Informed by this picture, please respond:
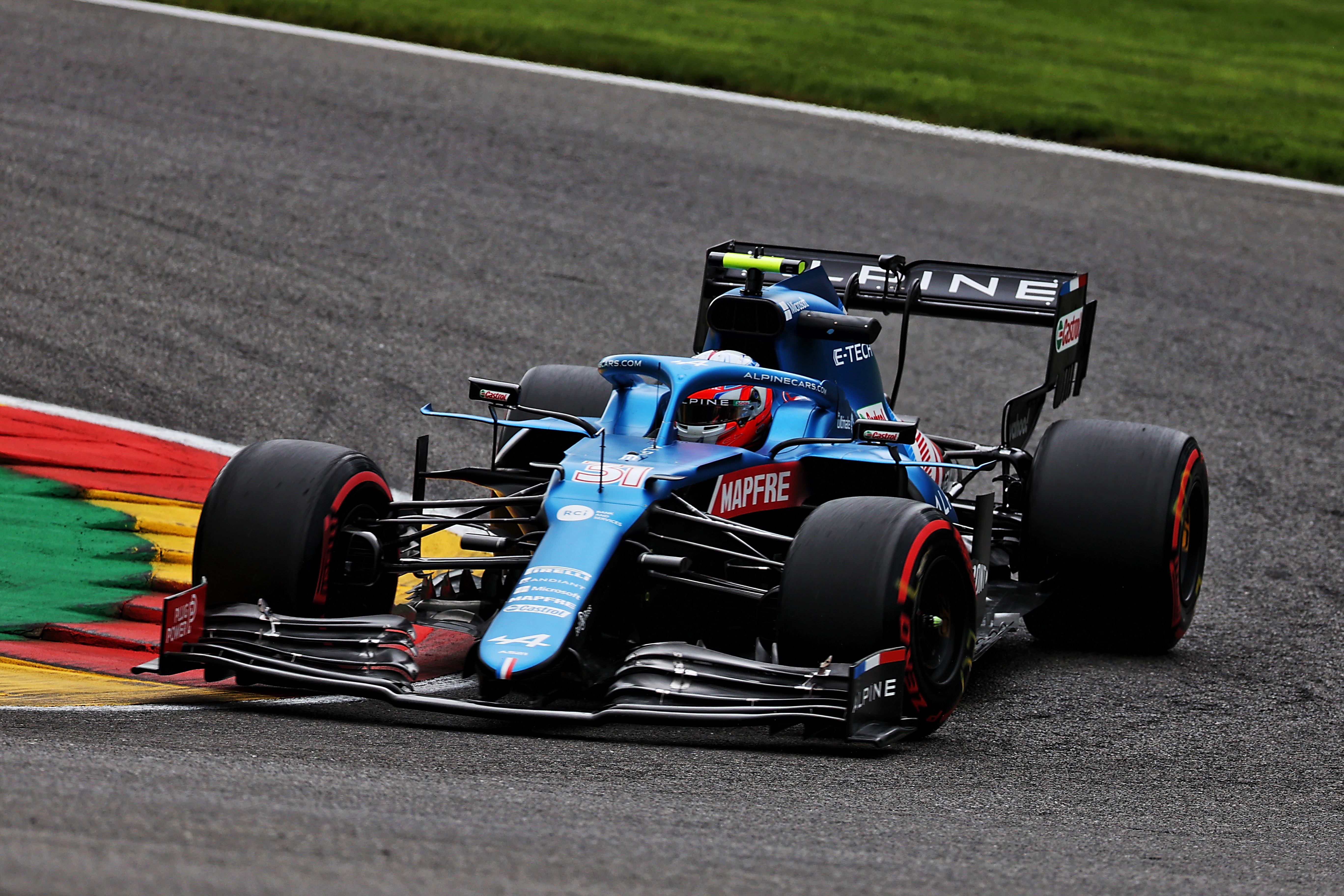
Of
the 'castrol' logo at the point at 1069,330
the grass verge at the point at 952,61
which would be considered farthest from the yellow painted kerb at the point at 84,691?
the grass verge at the point at 952,61

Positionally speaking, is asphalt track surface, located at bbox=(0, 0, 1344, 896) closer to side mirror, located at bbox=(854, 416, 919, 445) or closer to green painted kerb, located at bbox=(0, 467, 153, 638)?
side mirror, located at bbox=(854, 416, 919, 445)

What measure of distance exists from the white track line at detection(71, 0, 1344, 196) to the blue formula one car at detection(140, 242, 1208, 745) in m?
8.65

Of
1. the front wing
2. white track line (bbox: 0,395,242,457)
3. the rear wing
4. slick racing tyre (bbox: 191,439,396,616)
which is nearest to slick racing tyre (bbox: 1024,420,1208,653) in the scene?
the rear wing

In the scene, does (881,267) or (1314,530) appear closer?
(881,267)

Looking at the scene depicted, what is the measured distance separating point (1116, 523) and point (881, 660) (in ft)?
7.23

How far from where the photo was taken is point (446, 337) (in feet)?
39.4

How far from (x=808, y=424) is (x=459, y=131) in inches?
377

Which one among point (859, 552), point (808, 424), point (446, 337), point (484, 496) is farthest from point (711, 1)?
point (859, 552)

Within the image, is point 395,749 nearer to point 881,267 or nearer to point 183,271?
point 881,267

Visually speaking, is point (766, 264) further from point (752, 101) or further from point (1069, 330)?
point (752, 101)

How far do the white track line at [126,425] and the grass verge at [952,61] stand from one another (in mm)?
8697

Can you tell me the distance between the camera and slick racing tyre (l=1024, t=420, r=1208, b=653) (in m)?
7.29

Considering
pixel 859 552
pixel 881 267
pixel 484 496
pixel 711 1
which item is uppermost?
pixel 711 1

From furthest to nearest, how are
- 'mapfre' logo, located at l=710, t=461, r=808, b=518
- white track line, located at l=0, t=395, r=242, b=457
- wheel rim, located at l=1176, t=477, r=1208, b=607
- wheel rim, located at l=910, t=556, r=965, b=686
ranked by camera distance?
white track line, located at l=0, t=395, r=242, b=457, wheel rim, located at l=1176, t=477, r=1208, b=607, 'mapfre' logo, located at l=710, t=461, r=808, b=518, wheel rim, located at l=910, t=556, r=965, b=686
